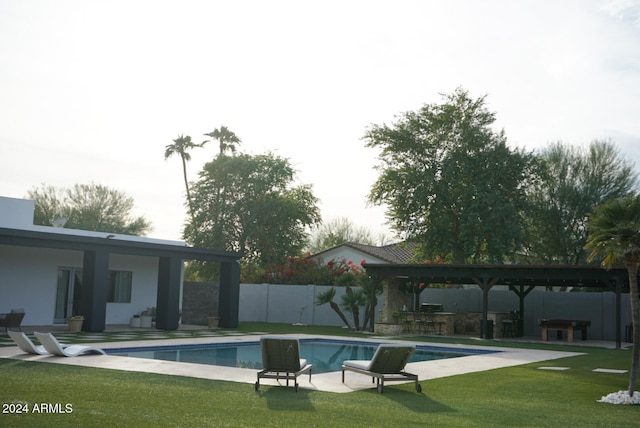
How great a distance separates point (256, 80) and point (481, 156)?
66.8 ft

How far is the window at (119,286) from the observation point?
88.7 feet

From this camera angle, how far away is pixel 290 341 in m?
11.1

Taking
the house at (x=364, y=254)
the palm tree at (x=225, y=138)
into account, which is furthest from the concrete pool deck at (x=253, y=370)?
the palm tree at (x=225, y=138)

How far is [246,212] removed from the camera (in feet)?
143

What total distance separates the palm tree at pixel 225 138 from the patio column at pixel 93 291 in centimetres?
2875

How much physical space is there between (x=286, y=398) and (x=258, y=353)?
28.5 feet

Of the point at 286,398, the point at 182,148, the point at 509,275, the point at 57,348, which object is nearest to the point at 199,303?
the point at 509,275

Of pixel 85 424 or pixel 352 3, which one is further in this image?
pixel 352 3

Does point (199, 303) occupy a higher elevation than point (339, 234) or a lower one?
lower

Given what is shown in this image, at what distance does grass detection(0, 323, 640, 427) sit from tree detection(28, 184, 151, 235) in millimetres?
40027

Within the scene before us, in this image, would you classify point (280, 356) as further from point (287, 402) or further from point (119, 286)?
point (119, 286)

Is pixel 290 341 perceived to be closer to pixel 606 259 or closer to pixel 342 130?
pixel 606 259

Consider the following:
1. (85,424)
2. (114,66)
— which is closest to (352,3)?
(114,66)

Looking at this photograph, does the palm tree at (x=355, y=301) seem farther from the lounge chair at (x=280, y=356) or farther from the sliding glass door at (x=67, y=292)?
the lounge chair at (x=280, y=356)
